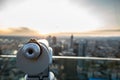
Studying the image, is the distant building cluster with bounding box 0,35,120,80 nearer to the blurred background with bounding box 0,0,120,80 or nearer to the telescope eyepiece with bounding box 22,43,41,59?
the blurred background with bounding box 0,0,120,80

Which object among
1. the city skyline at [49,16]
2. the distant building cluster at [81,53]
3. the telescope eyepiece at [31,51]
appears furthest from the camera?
the city skyline at [49,16]

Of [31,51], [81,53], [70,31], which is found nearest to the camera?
[31,51]

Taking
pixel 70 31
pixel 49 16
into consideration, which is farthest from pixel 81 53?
pixel 49 16

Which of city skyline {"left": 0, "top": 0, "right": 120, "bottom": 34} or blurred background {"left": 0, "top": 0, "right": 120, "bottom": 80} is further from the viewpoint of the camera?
city skyline {"left": 0, "top": 0, "right": 120, "bottom": 34}

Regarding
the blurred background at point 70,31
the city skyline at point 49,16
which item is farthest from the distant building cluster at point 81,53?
the city skyline at point 49,16

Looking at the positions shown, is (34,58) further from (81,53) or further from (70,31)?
(70,31)

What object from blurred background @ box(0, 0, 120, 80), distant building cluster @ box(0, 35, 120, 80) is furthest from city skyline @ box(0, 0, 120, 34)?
distant building cluster @ box(0, 35, 120, 80)

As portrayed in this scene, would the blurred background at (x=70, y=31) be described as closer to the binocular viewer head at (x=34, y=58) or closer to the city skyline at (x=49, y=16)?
the city skyline at (x=49, y=16)

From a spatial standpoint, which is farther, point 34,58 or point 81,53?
point 81,53
